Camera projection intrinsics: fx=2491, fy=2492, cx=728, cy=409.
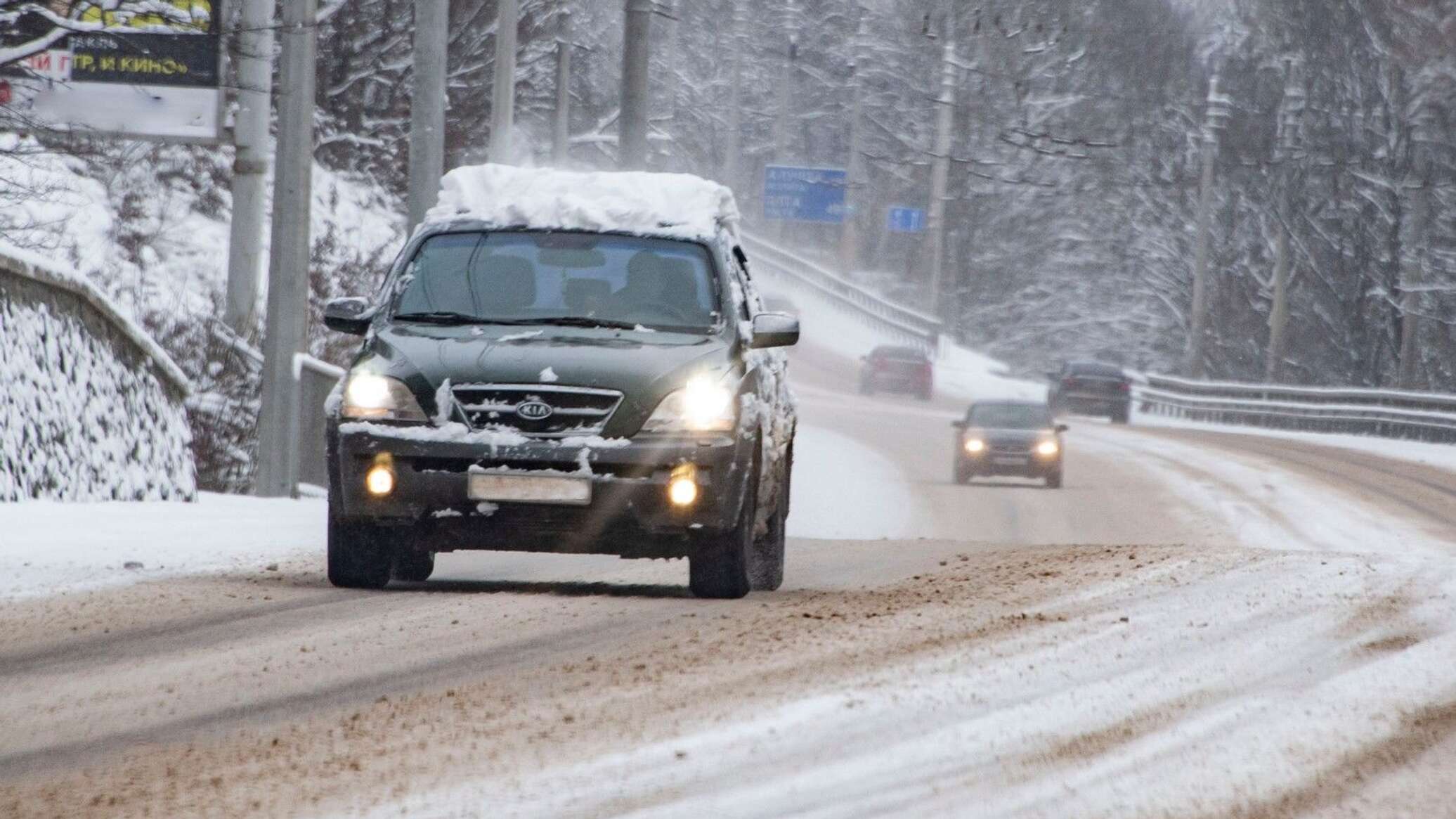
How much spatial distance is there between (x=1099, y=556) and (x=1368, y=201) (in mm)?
56258

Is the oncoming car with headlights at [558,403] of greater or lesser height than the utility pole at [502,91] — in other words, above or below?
below

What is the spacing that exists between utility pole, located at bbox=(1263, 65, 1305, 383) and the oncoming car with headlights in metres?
57.1

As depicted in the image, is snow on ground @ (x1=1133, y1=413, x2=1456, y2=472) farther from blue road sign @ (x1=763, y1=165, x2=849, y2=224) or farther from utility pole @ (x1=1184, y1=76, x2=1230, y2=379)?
blue road sign @ (x1=763, y1=165, x2=849, y2=224)

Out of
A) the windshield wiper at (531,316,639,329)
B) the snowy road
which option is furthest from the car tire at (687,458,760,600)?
the windshield wiper at (531,316,639,329)

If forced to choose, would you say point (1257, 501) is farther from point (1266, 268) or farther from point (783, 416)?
point (1266, 268)

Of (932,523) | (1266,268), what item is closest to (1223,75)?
(1266,268)

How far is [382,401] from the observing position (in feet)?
35.5

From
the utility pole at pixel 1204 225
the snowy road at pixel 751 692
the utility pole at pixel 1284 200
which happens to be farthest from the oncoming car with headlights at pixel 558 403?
the utility pole at pixel 1284 200

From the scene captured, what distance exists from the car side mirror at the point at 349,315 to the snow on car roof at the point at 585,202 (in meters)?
→ 0.66

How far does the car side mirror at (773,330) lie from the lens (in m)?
11.7

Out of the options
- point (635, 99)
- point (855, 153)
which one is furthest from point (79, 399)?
point (855, 153)

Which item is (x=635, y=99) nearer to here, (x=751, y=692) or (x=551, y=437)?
(x=551, y=437)

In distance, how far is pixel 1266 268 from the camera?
78375 mm

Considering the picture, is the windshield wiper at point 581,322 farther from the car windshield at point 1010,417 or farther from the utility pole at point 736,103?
the utility pole at point 736,103
